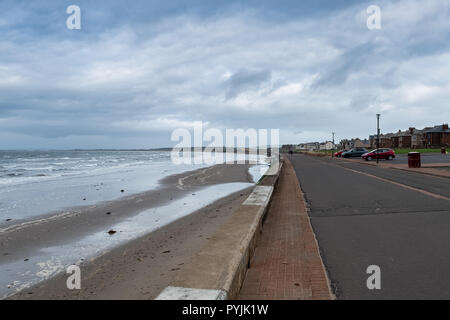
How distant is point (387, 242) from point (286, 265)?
222cm

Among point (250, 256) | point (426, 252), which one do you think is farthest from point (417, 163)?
point (250, 256)

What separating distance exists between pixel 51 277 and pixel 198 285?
12.1 feet

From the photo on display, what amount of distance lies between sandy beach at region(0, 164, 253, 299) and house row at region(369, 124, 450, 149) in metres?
104

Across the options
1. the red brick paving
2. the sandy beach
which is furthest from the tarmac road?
the sandy beach

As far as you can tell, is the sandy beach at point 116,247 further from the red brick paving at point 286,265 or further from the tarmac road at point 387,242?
the tarmac road at point 387,242

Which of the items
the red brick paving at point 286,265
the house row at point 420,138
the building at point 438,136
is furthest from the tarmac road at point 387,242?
the building at point 438,136

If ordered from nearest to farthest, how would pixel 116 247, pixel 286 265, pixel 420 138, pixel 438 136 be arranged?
pixel 286 265, pixel 116 247, pixel 438 136, pixel 420 138

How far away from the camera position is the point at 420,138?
365 ft

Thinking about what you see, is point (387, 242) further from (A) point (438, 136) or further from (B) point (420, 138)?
(B) point (420, 138)

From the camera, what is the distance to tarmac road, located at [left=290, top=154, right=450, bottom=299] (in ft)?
13.8

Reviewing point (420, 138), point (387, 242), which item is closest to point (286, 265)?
point (387, 242)

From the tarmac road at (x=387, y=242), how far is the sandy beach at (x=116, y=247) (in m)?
2.49

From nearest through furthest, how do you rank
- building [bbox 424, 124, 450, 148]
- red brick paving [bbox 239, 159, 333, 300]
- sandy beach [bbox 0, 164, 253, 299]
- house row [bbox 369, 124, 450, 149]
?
red brick paving [bbox 239, 159, 333, 300] < sandy beach [bbox 0, 164, 253, 299] < building [bbox 424, 124, 450, 148] < house row [bbox 369, 124, 450, 149]

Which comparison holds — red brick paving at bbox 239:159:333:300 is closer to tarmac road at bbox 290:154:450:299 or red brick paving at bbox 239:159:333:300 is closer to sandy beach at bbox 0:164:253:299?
tarmac road at bbox 290:154:450:299
